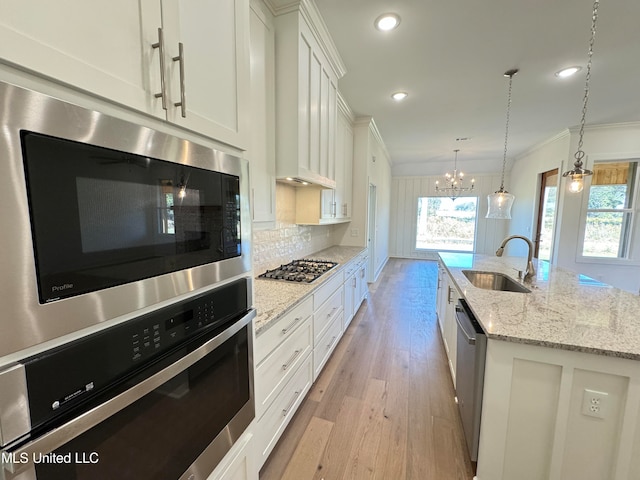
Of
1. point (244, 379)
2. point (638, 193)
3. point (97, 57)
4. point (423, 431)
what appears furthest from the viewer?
point (638, 193)

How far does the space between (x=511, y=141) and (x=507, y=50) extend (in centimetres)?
369

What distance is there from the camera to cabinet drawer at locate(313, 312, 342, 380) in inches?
85.4

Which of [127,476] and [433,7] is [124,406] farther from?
[433,7]

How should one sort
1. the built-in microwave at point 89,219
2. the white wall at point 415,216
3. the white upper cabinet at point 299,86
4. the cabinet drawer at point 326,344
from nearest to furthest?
the built-in microwave at point 89,219 < the white upper cabinet at point 299,86 < the cabinet drawer at point 326,344 < the white wall at point 415,216

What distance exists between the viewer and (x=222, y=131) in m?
0.93

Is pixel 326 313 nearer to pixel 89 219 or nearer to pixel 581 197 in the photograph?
pixel 89 219

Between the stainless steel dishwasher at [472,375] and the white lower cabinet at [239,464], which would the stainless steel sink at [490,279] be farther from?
the white lower cabinet at [239,464]

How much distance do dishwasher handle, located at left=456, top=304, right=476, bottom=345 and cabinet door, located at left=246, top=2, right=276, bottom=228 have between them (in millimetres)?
1388

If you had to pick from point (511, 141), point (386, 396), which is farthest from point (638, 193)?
point (386, 396)

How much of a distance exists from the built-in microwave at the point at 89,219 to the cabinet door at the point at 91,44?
2.3 inches

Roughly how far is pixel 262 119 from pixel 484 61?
2.24m

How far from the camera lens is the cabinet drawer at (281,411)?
143cm

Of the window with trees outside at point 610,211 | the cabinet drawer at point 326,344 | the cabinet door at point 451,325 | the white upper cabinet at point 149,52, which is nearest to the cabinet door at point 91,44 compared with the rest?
the white upper cabinet at point 149,52

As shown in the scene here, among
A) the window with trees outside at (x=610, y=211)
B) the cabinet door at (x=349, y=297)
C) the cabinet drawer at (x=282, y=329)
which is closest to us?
the cabinet drawer at (x=282, y=329)
